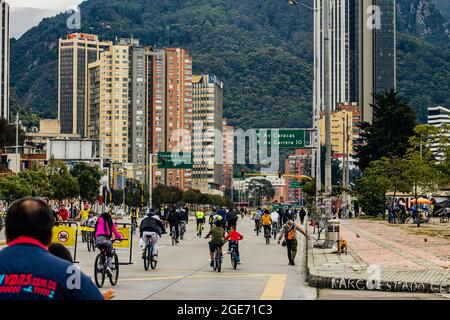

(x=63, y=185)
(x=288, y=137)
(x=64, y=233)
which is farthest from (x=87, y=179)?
(x=64, y=233)

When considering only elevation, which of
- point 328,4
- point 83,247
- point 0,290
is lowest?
point 83,247

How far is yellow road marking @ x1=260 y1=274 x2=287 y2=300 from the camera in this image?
1752cm

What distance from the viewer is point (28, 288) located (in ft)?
17.2

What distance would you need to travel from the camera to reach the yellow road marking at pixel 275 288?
17516 millimetres

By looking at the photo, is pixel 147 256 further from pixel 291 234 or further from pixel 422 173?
pixel 422 173

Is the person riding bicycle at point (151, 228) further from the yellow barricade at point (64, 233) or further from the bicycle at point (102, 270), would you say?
the bicycle at point (102, 270)

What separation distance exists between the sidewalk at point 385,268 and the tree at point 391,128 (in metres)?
68.9

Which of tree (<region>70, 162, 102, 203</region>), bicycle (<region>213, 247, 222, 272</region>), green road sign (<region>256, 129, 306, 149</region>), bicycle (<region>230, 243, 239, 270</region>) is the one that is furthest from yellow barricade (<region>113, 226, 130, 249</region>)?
tree (<region>70, 162, 102, 203</region>)

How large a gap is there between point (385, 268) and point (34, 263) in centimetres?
1843

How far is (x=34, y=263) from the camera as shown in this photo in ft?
17.5

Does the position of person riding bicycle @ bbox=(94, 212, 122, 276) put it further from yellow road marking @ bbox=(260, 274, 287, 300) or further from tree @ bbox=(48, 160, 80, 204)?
tree @ bbox=(48, 160, 80, 204)
